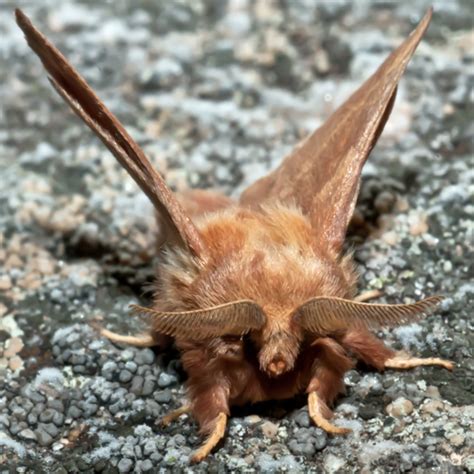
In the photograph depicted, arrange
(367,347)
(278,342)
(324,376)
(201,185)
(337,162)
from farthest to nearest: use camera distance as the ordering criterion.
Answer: (201,185), (337,162), (367,347), (324,376), (278,342)

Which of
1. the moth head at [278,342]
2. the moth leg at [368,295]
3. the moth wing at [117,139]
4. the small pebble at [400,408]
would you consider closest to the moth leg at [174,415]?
the moth head at [278,342]

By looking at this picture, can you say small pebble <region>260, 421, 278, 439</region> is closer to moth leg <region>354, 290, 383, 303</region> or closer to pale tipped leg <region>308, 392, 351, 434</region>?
pale tipped leg <region>308, 392, 351, 434</region>

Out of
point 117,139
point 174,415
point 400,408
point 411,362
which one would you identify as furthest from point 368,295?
point 117,139

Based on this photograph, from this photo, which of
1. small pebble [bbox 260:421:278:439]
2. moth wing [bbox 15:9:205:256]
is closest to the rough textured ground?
small pebble [bbox 260:421:278:439]

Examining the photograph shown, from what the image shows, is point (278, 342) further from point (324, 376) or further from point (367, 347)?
point (367, 347)

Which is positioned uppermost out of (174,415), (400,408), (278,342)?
(278,342)

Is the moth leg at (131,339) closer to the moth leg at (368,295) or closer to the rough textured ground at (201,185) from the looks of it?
the rough textured ground at (201,185)
